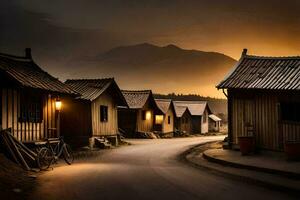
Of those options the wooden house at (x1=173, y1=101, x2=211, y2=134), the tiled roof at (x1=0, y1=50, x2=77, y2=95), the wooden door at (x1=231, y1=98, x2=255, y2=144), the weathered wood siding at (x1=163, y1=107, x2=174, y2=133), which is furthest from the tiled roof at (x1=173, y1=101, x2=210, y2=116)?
the tiled roof at (x1=0, y1=50, x2=77, y2=95)

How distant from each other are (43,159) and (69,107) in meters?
13.7

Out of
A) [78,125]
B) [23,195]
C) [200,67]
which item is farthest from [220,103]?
[23,195]

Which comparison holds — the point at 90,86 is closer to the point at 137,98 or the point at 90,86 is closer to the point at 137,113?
the point at 137,113

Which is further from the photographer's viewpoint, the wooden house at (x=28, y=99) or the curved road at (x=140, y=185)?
the wooden house at (x=28, y=99)

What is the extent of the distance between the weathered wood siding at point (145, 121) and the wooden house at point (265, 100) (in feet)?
77.7

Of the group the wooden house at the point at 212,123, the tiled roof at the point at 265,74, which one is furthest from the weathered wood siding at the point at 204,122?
the tiled roof at the point at 265,74

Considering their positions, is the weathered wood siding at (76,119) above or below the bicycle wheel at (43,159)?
above

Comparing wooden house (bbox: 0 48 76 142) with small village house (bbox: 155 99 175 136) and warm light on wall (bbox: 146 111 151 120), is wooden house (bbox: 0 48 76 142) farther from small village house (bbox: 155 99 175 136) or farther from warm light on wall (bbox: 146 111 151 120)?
small village house (bbox: 155 99 175 136)

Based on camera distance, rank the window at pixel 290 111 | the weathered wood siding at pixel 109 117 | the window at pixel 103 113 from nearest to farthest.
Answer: the window at pixel 290 111
the weathered wood siding at pixel 109 117
the window at pixel 103 113

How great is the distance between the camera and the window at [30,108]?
2227 cm

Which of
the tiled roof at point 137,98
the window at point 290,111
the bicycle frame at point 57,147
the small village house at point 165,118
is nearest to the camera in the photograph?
the bicycle frame at point 57,147

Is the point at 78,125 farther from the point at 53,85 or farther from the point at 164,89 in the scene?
the point at 164,89

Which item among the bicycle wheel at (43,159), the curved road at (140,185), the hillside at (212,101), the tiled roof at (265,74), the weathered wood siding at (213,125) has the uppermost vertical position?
the hillside at (212,101)

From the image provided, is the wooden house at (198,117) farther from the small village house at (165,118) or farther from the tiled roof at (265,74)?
the tiled roof at (265,74)
